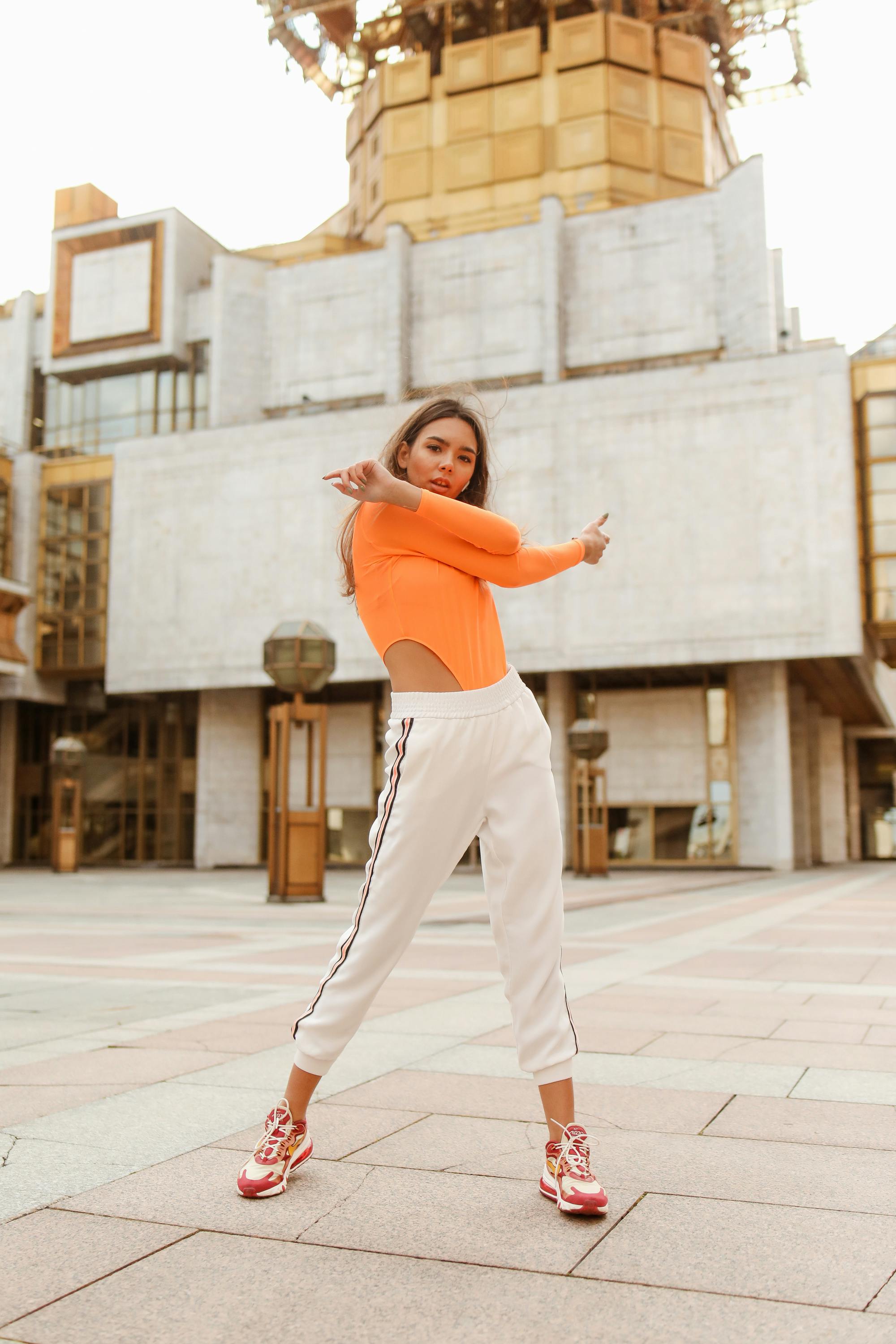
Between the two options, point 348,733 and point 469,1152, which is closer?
point 469,1152

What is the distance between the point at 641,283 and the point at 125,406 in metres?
18.1

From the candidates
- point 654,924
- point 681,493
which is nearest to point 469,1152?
point 654,924

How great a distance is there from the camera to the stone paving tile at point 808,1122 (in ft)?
10.3

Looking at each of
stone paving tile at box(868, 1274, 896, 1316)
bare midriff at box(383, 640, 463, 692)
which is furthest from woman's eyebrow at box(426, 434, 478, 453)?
stone paving tile at box(868, 1274, 896, 1316)

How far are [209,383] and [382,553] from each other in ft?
125

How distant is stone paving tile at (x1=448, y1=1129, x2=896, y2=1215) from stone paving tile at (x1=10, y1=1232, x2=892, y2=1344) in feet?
2.09

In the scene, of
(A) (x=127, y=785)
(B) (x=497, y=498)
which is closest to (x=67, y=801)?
(A) (x=127, y=785)

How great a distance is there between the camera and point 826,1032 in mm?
4902

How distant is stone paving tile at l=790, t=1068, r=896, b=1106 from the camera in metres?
3.64

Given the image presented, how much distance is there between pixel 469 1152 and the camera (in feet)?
9.75

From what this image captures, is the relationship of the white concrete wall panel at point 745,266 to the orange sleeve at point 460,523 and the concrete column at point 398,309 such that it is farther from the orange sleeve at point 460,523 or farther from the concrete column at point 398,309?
the orange sleeve at point 460,523

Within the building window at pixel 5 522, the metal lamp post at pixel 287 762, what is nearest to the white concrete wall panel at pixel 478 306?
the building window at pixel 5 522

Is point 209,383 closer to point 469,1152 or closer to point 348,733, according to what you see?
point 348,733

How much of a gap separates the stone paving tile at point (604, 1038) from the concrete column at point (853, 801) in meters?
44.2
